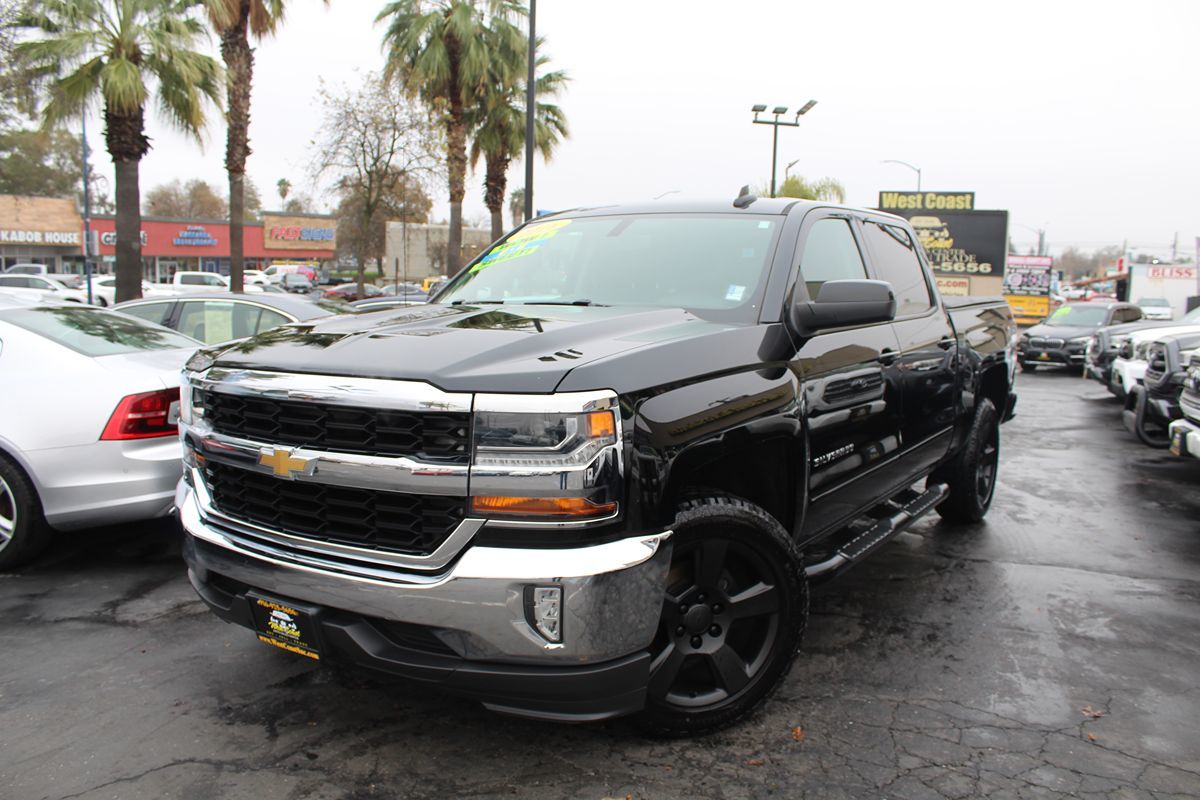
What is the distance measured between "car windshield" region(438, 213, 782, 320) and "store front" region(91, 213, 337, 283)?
47.8 m

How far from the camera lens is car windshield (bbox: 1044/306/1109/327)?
2066 cm

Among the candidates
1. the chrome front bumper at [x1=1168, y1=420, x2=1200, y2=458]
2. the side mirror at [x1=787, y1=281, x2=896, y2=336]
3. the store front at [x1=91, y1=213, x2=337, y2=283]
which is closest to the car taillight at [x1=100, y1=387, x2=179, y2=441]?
the side mirror at [x1=787, y1=281, x2=896, y2=336]

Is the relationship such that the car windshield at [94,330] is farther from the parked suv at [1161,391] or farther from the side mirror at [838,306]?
the parked suv at [1161,391]

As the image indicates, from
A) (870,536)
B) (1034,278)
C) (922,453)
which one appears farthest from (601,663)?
(1034,278)

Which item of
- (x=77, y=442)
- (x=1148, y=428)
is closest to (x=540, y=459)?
(x=77, y=442)

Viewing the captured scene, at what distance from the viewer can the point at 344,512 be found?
2635 millimetres

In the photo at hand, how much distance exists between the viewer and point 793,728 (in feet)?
10.2

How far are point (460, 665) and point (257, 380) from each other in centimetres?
113

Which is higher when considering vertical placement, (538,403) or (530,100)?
(530,100)

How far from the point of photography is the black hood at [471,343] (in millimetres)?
2477

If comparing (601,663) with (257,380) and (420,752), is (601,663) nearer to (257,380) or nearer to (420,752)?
(420,752)

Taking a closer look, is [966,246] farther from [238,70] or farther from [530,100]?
[238,70]

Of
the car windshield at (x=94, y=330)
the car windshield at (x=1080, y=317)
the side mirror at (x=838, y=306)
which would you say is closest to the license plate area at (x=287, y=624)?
the side mirror at (x=838, y=306)

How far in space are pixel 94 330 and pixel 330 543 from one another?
353 centimetres
